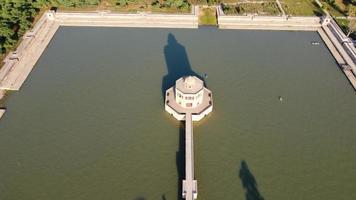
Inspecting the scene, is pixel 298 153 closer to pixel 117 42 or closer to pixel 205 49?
pixel 205 49

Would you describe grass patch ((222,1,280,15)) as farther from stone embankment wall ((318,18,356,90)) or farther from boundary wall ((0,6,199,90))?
stone embankment wall ((318,18,356,90))

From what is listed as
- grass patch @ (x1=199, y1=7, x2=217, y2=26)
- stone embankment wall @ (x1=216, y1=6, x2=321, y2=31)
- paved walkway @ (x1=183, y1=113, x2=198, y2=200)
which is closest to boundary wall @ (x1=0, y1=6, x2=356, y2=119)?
stone embankment wall @ (x1=216, y1=6, x2=321, y2=31)

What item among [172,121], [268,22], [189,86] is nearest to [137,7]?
[268,22]

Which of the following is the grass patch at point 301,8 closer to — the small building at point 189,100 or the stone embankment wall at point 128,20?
the stone embankment wall at point 128,20

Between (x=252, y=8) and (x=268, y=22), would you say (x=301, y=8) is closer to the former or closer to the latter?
(x=268, y=22)

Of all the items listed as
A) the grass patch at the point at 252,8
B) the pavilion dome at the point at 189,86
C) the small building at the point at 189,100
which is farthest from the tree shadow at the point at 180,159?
the grass patch at the point at 252,8

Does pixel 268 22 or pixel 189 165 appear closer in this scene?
pixel 189 165
